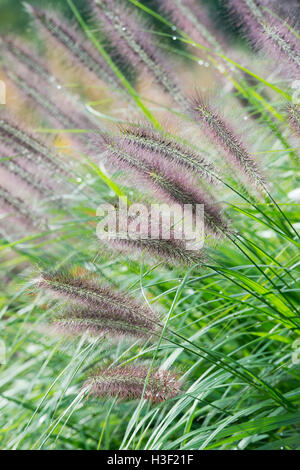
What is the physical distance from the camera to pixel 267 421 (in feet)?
3.84

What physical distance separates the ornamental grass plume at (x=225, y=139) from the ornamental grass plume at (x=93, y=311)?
14.9 inches

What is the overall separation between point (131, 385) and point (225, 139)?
56cm

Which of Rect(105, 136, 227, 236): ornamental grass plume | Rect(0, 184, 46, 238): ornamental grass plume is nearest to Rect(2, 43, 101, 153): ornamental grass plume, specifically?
Rect(0, 184, 46, 238): ornamental grass plume

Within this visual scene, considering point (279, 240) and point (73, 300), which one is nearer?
point (73, 300)

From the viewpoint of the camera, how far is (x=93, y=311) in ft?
3.59

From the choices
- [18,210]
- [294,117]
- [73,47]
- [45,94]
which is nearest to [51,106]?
[45,94]

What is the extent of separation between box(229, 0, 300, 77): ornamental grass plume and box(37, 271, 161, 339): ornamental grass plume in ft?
2.20

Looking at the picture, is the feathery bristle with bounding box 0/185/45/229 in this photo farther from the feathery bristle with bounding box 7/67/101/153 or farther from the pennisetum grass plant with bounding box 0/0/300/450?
the feathery bristle with bounding box 7/67/101/153

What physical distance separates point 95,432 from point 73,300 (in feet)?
2.79

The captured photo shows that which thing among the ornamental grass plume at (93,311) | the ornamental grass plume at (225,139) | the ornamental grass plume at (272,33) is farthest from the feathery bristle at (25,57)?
the ornamental grass plume at (93,311)

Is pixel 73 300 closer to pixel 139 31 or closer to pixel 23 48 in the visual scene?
pixel 139 31

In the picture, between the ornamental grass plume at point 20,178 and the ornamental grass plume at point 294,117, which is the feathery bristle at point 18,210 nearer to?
the ornamental grass plume at point 20,178

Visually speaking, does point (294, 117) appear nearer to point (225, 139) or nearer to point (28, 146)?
point (225, 139)
